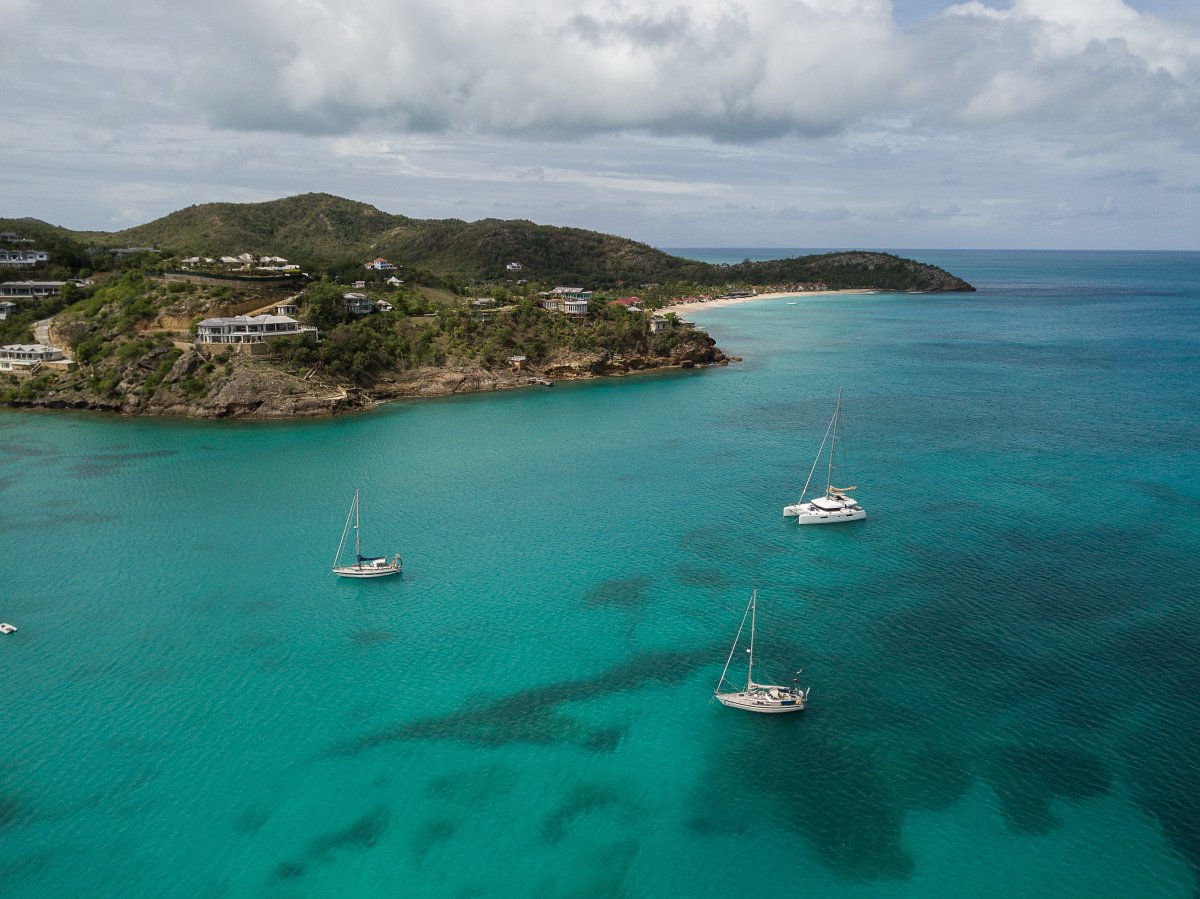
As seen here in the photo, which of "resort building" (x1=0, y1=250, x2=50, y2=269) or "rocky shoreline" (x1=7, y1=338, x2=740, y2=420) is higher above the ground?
"resort building" (x1=0, y1=250, x2=50, y2=269)

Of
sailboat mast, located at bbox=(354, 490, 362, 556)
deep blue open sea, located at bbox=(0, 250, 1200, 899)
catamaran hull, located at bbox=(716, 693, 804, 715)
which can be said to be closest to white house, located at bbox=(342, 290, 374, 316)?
deep blue open sea, located at bbox=(0, 250, 1200, 899)

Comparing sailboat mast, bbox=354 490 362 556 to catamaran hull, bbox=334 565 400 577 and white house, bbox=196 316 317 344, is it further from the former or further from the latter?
white house, bbox=196 316 317 344

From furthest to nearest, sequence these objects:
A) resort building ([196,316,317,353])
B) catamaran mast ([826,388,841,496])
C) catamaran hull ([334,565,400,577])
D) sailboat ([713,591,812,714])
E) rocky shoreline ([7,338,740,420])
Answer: resort building ([196,316,317,353]) < rocky shoreline ([7,338,740,420]) < catamaran mast ([826,388,841,496]) < catamaran hull ([334,565,400,577]) < sailboat ([713,591,812,714])

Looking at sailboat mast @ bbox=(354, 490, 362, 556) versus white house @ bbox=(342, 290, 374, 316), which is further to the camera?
white house @ bbox=(342, 290, 374, 316)

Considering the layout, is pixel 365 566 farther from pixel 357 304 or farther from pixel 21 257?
pixel 21 257

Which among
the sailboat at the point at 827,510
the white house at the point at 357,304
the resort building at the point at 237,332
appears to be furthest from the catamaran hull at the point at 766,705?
the white house at the point at 357,304

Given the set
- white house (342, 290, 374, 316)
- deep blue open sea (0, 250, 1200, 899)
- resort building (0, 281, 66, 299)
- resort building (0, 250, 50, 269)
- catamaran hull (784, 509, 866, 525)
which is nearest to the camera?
deep blue open sea (0, 250, 1200, 899)

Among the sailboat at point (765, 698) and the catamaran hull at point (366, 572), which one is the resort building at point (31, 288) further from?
the sailboat at point (765, 698)

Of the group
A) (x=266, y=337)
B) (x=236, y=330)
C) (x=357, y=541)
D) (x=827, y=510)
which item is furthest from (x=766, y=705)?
(x=236, y=330)
